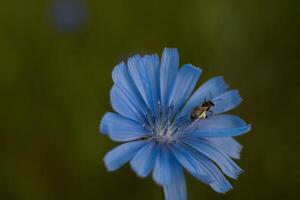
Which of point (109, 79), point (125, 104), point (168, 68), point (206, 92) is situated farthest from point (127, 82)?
point (109, 79)

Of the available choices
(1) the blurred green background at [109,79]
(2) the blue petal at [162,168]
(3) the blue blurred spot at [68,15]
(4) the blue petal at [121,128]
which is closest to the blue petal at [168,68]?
(4) the blue petal at [121,128]

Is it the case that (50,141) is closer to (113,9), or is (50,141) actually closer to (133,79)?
(113,9)

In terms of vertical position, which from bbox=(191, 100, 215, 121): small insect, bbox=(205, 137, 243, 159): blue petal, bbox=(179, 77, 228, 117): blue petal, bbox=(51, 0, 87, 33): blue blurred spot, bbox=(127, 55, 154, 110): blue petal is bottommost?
bbox=(205, 137, 243, 159): blue petal

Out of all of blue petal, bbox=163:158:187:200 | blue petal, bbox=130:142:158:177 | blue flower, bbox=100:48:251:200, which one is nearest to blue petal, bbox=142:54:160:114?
blue flower, bbox=100:48:251:200

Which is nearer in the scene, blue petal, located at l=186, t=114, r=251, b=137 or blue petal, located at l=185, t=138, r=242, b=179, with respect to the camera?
blue petal, located at l=185, t=138, r=242, b=179

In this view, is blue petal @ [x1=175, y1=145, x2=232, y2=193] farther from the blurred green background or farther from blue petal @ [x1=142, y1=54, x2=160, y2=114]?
the blurred green background

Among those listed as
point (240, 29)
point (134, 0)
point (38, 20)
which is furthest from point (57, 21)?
point (240, 29)

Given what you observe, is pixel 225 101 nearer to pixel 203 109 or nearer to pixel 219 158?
pixel 203 109
